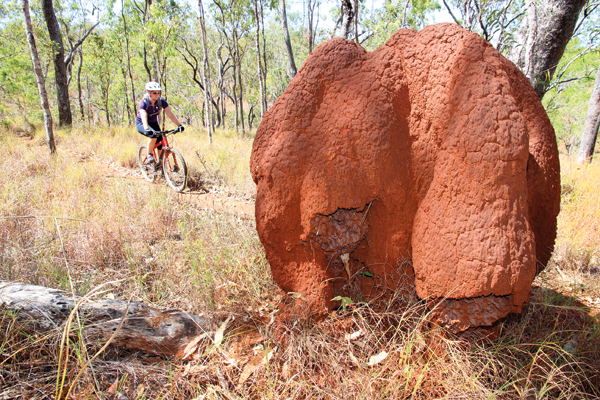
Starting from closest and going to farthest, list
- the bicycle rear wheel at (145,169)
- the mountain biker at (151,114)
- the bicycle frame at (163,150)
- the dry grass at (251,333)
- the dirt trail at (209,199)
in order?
the dry grass at (251,333)
the dirt trail at (209,199)
the mountain biker at (151,114)
the bicycle frame at (163,150)
the bicycle rear wheel at (145,169)

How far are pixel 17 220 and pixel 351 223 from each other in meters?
3.57

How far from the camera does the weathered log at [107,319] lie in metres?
1.75

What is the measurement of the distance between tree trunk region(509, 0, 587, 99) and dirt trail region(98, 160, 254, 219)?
3849 mm

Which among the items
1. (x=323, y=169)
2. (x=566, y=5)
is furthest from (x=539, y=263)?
(x=566, y=5)

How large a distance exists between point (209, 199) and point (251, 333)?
380 centimetres

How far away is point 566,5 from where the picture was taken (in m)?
3.03

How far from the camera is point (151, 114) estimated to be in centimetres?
566

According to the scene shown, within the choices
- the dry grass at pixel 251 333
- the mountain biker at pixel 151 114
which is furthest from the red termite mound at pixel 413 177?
the mountain biker at pixel 151 114

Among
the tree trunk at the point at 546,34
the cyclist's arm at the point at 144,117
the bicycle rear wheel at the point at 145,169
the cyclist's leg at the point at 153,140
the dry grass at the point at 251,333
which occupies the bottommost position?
the dry grass at the point at 251,333

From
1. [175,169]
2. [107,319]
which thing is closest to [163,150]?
[175,169]

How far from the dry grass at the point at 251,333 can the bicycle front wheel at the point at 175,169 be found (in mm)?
1741

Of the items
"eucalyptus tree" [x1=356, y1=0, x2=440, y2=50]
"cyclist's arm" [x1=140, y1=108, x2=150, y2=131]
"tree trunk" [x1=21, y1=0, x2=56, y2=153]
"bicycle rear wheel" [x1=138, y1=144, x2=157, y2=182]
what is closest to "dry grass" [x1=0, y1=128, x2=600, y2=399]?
"cyclist's arm" [x1=140, y1=108, x2=150, y2=131]

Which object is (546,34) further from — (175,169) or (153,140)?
(153,140)

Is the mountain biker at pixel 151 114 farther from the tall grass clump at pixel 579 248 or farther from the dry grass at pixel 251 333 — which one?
the tall grass clump at pixel 579 248
